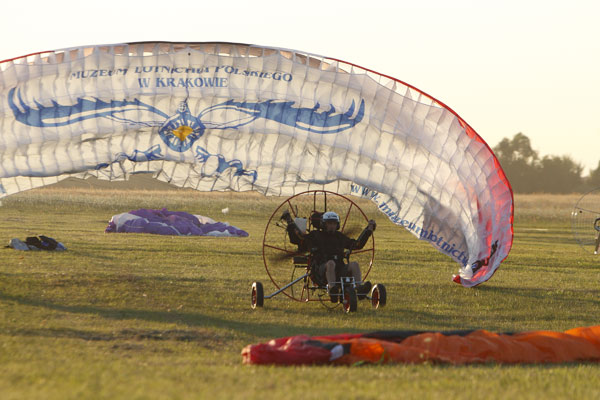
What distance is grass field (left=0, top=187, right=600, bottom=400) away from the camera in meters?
7.91

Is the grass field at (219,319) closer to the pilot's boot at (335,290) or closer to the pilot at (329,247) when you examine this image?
the pilot's boot at (335,290)

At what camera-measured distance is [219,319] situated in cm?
1318

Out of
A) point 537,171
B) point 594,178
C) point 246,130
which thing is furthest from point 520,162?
point 246,130

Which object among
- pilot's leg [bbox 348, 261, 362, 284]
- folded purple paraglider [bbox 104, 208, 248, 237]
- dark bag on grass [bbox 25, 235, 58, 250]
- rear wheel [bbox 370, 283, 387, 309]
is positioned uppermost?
folded purple paraglider [bbox 104, 208, 248, 237]

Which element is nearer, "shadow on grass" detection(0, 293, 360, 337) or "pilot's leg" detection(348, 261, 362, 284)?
"shadow on grass" detection(0, 293, 360, 337)

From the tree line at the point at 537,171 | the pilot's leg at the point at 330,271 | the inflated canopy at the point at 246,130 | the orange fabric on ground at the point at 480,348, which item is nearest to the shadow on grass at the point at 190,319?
the pilot's leg at the point at 330,271

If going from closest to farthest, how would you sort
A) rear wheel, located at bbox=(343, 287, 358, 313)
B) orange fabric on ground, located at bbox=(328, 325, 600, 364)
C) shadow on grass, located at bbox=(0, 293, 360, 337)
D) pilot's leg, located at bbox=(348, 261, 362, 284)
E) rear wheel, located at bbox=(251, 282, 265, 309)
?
orange fabric on ground, located at bbox=(328, 325, 600, 364), shadow on grass, located at bbox=(0, 293, 360, 337), rear wheel, located at bbox=(343, 287, 358, 313), rear wheel, located at bbox=(251, 282, 265, 309), pilot's leg, located at bbox=(348, 261, 362, 284)

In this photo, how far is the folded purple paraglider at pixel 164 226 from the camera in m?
33.5

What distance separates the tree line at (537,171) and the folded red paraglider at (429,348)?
140397 mm

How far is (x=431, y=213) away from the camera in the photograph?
16391mm

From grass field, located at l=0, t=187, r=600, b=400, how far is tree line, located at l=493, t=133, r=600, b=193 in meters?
123

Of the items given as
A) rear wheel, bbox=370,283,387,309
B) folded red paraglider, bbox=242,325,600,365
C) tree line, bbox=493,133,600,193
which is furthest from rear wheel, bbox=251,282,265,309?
tree line, bbox=493,133,600,193

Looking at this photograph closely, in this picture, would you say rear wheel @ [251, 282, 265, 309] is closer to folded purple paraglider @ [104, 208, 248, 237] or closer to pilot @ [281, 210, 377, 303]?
pilot @ [281, 210, 377, 303]

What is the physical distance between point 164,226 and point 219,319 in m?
20.9
